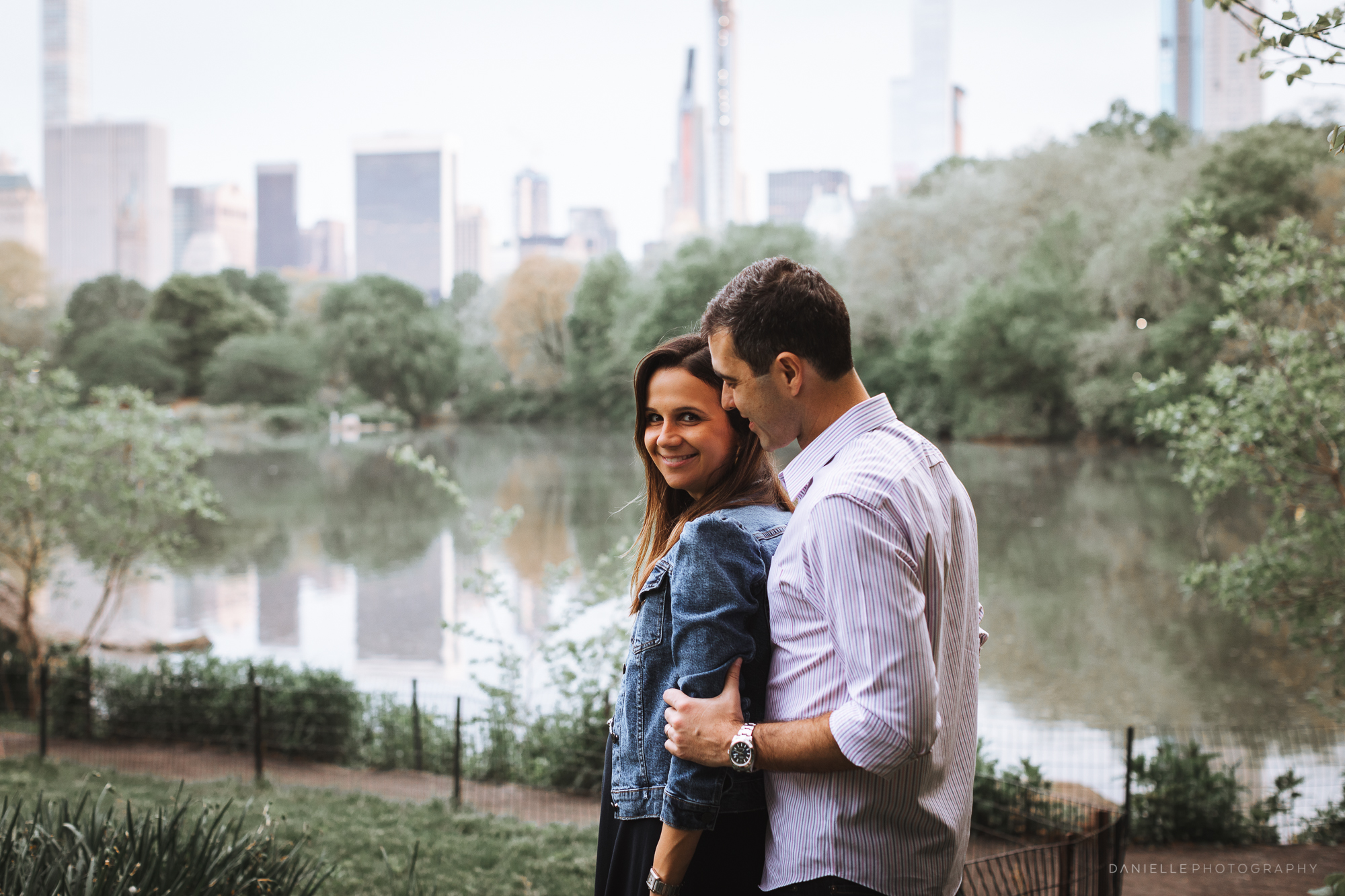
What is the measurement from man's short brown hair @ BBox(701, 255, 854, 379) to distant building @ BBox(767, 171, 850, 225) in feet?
232

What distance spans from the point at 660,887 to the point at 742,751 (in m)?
0.25

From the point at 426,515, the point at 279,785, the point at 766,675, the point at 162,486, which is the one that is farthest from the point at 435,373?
the point at 766,675

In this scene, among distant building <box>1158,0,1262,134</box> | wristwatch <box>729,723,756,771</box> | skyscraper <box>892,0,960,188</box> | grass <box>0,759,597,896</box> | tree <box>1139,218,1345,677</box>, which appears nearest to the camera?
wristwatch <box>729,723,756,771</box>

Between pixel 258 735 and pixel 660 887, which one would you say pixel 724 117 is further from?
pixel 660 887

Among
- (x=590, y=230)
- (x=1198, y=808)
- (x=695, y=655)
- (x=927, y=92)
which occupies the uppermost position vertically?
(x=927, y=92)

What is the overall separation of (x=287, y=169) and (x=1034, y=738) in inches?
3375

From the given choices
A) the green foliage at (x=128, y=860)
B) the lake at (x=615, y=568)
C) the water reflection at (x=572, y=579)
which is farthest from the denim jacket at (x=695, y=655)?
the water reflection at (x=572, y=579)

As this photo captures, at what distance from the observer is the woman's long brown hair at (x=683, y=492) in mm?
1640

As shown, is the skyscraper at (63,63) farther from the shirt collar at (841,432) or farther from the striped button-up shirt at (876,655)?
the striped button-up shirt at (876,655)

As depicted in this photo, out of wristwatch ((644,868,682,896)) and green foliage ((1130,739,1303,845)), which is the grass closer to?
wristwatch ((644,868,682,896))

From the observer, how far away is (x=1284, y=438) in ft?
20.3

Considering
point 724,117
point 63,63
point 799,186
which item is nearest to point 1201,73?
point 799,186

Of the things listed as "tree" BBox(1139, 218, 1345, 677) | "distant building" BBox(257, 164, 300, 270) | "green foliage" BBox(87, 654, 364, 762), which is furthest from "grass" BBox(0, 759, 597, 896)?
"distant building" BBox(257, 164, 300, 270)

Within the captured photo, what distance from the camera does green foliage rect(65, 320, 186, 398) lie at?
43.4 metres
